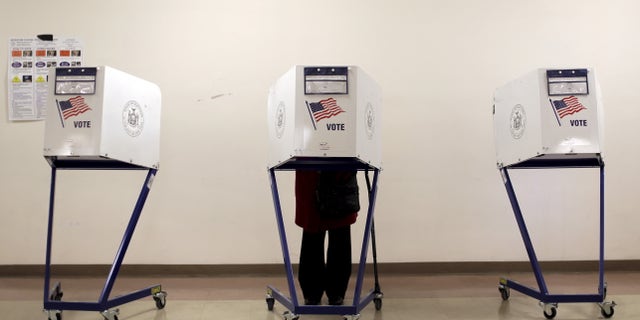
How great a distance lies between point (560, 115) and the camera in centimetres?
232

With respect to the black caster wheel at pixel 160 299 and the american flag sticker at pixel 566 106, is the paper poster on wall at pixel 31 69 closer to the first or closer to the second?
the black caster wheel at pixel 160 299

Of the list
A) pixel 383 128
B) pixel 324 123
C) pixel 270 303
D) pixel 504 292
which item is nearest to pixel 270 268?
pixel 270 303

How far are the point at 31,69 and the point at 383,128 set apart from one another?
2.42 m

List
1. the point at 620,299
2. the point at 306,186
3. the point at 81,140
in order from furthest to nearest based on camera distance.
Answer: the point at 620,299, the point at 306,186, the point at 81,140

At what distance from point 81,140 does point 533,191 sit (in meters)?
2.86

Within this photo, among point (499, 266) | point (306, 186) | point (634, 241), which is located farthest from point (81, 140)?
point (634, 241)

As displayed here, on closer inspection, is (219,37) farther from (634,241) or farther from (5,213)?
(634,241)

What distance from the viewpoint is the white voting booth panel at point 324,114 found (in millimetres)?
2055

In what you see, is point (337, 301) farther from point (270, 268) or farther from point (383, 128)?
point (383, 128)

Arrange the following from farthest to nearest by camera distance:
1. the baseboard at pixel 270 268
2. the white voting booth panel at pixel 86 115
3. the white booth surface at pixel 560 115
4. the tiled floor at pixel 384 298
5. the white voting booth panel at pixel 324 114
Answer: the baseboard at pixel 270 268 → the tiled floor at pixel 384 298 → the white booth surface at pixel 560 115 → the white voting booth panel at pixel 86 115 → the white voting booth panel at pixel 324 114

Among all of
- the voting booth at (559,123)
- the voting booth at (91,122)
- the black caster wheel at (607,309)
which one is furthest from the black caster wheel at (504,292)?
the voting booth at (91,122)

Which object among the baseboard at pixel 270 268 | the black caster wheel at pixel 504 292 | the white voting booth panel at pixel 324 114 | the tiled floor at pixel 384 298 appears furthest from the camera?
the baseboard at pixel 270 268

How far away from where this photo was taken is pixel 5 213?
11.1 ft

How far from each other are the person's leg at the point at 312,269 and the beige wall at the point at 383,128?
1052 millimetres
